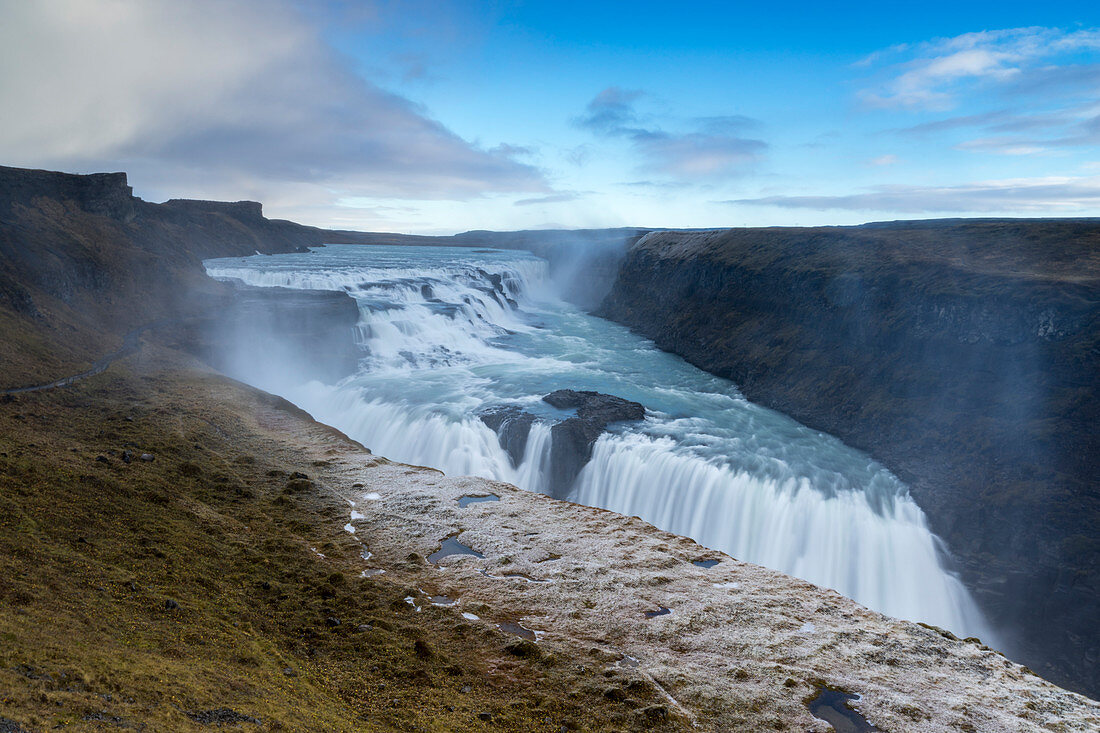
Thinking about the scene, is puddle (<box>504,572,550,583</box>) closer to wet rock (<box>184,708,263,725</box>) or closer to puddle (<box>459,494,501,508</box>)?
puddle (<box>459,494,501,508</box>)

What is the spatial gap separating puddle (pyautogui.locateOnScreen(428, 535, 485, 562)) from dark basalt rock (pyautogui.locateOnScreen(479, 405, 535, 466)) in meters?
11.8

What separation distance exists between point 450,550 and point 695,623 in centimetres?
670

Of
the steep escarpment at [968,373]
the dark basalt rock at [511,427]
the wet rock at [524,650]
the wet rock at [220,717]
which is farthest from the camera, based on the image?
the dark basalt rock at [511,427]

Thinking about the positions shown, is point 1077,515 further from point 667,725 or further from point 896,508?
point 667,725

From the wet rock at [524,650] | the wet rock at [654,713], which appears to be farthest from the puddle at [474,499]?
the wet rock at [654,713]

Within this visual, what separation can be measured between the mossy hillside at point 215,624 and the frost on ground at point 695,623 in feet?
3.25

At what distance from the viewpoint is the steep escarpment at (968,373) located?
2083cm

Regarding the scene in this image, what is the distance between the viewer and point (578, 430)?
2828 centimetres

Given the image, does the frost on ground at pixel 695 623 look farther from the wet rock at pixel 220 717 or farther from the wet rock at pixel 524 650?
the wet rock at pixel 220 717

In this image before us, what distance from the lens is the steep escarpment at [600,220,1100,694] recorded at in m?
20.8

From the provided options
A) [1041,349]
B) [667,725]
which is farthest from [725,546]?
[1041,349]

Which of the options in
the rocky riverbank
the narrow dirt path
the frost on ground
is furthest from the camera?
the narrow dirt path

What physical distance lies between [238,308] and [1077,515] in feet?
161

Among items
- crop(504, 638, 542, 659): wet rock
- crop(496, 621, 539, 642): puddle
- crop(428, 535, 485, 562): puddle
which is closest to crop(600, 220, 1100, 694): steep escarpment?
crop(496, 621, 539, 642): puddle
